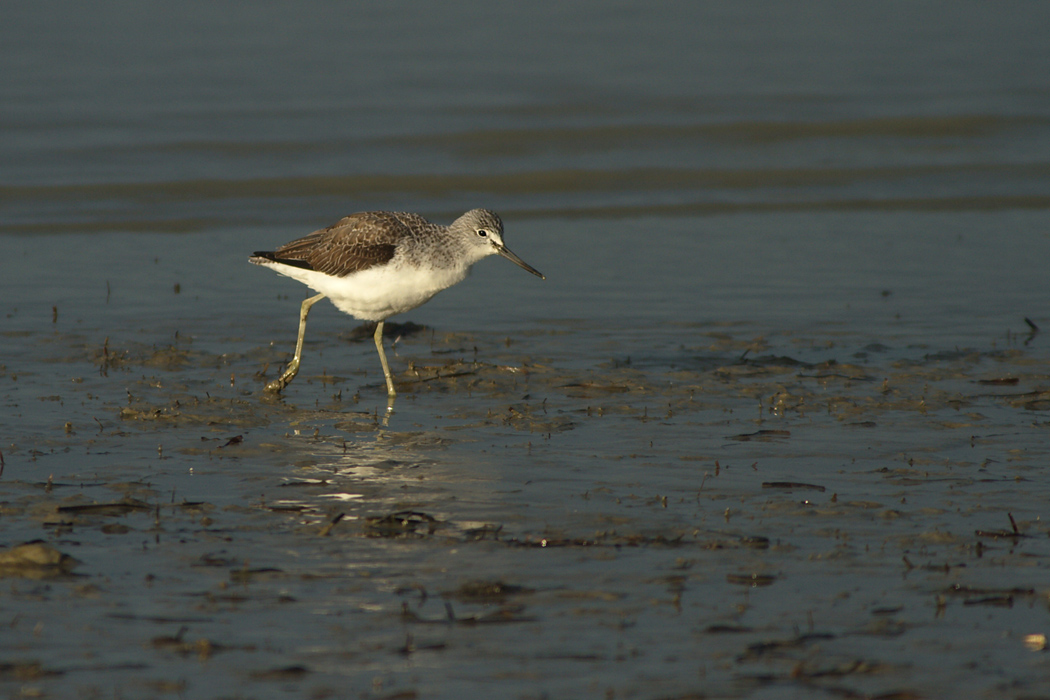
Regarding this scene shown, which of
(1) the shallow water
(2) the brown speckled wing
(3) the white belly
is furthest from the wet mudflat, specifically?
(2) the brown speckled wing

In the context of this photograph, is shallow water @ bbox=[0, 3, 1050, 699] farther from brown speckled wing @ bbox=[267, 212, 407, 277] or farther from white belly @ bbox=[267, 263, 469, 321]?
brown speckled wing @ bbox=[267, 212, 407, 277]

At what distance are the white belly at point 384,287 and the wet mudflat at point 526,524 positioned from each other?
624 mm

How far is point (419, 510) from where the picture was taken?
6.32 metres

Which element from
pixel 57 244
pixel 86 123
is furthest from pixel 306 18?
pixel 57 244

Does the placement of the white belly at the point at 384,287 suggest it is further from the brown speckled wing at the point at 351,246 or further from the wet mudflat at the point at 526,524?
the wet mudflat at the point at 526,524

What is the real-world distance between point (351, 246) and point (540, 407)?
6.97 feet

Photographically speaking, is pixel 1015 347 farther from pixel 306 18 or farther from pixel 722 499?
pixel 306 18

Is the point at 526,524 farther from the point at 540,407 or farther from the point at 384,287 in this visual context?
the point at 384,287

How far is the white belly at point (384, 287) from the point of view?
9320 millimetres

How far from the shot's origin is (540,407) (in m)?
8.55

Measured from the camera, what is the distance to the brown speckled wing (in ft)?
30.9

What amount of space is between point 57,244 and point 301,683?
11641 millimetres

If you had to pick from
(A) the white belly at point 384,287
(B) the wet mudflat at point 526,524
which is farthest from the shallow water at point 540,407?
(A) the white belly at point 384,287

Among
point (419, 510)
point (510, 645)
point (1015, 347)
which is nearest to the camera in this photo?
point (510, 645)
